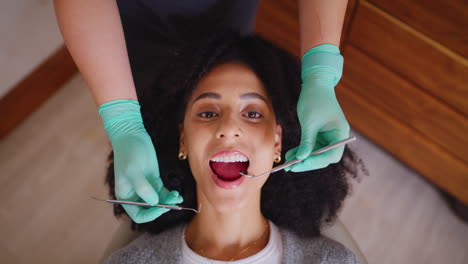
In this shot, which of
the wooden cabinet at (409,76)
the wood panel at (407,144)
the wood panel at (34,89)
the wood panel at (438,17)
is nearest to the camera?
the wood panel at (438,17)

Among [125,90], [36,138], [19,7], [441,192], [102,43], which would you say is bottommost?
[441,192]

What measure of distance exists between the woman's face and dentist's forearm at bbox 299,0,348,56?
21 centimetres

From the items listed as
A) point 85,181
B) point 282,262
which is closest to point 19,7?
point 85,181

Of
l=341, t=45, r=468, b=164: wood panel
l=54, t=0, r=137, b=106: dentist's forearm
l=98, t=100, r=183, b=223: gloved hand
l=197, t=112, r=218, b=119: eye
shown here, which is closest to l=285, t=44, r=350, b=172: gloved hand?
l=197, t=112, r=218, b=119: eye

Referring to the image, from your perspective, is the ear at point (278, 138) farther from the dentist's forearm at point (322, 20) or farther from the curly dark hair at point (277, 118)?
the dentist's forearm at point (322, 20)

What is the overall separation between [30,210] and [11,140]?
0.42m

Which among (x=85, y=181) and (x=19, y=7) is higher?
(x=19, y=7)

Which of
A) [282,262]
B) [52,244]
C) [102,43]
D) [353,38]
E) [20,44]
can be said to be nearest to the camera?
[102,43]

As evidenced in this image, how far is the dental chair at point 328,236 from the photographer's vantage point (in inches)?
54.3

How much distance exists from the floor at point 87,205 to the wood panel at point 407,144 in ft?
0.35

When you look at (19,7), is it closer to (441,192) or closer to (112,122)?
(112,122)

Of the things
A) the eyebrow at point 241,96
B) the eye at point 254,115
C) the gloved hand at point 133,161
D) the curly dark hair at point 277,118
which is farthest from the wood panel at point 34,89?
the eye at point 254,115

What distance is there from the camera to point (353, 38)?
1.77m

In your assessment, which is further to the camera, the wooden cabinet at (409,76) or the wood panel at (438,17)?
the wooden cabinet at (409,76)
